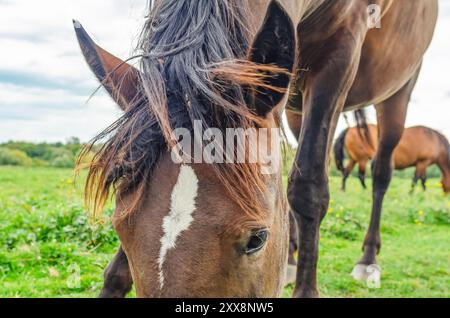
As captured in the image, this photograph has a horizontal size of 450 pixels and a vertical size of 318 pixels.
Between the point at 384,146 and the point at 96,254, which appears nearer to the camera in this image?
the point at 96,254

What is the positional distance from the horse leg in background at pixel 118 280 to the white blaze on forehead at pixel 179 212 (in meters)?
1.58

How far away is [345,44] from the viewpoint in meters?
2.90

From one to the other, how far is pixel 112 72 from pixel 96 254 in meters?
3.16

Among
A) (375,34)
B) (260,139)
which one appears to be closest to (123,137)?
(260,139)

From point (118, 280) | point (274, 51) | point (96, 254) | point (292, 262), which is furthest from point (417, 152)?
point (274, 51)

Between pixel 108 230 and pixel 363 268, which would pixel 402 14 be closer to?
pixel 363 268

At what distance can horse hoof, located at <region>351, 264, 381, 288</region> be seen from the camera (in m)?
4.28

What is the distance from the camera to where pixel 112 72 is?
1.79m

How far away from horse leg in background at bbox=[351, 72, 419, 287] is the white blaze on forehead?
3.64 metres

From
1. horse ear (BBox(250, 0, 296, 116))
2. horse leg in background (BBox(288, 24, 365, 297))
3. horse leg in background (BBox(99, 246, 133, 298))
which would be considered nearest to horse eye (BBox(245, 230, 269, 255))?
horse ear (BBox(250, 0, 296, 116))

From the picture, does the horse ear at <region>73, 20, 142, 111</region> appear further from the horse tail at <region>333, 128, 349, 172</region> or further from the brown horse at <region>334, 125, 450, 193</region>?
the brown horse at <region>334, 125, 450, 193</region>

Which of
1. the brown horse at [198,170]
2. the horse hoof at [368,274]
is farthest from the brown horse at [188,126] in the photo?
the horse hoof at [368,274]

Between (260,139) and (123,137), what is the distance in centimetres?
49

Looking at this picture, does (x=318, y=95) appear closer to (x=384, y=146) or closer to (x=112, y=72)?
(x=112, y=72)
